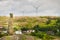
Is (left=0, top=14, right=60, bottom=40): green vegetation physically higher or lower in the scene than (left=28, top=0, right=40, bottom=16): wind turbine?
lower

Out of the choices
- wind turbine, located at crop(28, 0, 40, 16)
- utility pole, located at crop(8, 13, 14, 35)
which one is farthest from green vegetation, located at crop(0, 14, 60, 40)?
wind turbine, located at crop(28, 0, 40, 16)

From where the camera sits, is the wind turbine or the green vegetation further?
the wind turbine

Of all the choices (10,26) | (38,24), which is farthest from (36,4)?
(10,26)

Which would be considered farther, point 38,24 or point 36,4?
point 36,4

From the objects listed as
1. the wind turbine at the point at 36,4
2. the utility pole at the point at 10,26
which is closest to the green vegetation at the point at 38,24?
the utility pole at the point at 10,26

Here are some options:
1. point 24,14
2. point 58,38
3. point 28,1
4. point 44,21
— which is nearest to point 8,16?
point 24,14

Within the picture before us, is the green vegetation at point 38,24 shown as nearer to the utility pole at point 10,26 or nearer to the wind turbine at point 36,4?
the utility pole at point 10,26

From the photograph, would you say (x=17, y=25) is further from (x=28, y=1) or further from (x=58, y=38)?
(x=58, y=38)

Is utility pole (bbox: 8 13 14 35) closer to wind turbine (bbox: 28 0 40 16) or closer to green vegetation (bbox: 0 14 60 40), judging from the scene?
green vegetation (bbox: 0 14 60 40)

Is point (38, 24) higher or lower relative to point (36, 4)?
lower

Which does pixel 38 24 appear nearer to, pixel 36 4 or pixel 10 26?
pixel 36 4

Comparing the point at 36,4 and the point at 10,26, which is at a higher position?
the point at 36,4
